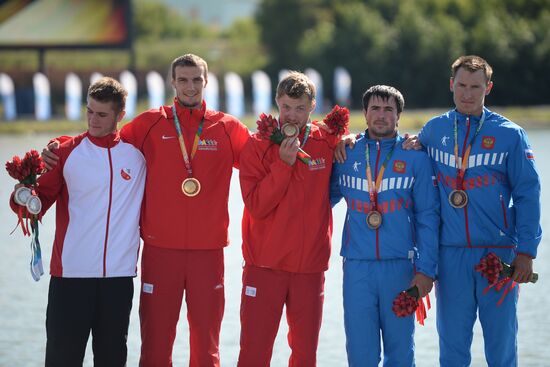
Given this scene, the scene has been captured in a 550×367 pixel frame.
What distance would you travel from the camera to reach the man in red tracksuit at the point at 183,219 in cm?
571

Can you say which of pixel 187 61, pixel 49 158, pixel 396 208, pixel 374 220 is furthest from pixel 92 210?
pixel 396 208

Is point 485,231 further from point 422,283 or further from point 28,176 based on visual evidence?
point 28,176

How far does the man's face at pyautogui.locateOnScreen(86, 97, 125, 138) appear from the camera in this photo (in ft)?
18.2

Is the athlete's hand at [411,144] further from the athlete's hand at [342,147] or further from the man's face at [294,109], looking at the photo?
the man's face at [294,109]

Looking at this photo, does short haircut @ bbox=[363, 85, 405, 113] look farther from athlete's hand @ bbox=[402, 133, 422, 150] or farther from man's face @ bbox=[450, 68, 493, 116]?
man's face @ bbox=[450, 68, 493, 116]

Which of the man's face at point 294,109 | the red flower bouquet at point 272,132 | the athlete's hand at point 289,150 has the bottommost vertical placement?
the athlete's hand at point 289,150

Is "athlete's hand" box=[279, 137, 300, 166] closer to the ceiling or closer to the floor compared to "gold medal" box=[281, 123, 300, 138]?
closer to the floor

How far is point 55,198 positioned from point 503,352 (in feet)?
8.88

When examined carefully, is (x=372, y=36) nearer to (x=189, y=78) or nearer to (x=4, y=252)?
(x=4, y=252)

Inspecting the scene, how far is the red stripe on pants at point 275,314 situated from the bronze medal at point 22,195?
135cm

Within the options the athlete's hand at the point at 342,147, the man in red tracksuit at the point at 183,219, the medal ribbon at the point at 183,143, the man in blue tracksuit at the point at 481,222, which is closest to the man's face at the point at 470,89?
the man in blue tracksuit at the point at 481,222

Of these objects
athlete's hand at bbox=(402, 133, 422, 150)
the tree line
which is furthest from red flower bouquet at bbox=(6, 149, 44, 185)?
the tree line

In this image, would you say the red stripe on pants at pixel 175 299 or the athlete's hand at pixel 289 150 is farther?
the red stripe on pants at pixel 175 299

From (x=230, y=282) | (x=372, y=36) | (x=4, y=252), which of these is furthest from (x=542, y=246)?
(x=372, y=36)
